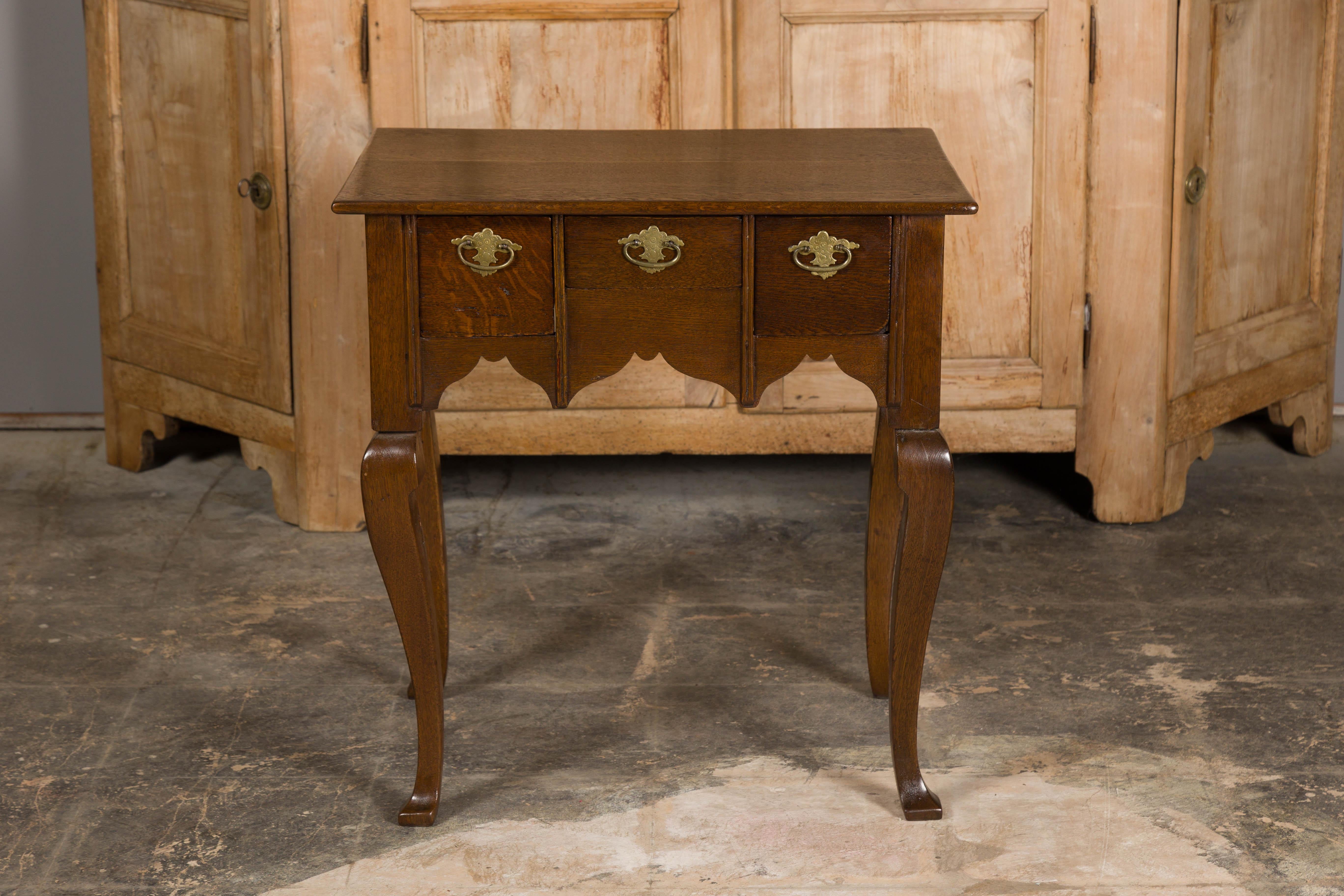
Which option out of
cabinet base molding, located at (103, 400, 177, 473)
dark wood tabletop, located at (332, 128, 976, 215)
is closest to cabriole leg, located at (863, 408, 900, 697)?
dark wood tabletop, located at (332, 128, 976, 215)

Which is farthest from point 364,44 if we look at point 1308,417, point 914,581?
point 1308,417

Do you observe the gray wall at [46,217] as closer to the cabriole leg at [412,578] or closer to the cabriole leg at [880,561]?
the cabriole leg at [412,578]

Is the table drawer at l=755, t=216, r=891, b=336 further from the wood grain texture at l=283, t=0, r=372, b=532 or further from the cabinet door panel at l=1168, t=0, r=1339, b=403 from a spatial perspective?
the cabinet door panel at l=1168, t=0, r=1339, b=403

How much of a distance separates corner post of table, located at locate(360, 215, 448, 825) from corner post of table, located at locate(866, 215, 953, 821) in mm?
625

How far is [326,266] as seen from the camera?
124 inches

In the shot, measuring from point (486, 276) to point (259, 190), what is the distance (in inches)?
54.8

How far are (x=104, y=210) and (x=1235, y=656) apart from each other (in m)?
2.62

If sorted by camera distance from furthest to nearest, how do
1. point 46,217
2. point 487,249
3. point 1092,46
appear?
point 46,217
point 1092,46
point 487,249

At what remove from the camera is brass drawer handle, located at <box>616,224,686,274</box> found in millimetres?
1960

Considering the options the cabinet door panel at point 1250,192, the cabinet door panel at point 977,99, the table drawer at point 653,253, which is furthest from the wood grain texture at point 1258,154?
the table drawer at point 653,253

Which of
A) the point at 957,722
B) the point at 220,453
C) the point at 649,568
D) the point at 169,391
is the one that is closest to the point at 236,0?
the point at 169,391

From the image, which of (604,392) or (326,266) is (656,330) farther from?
(326,266)

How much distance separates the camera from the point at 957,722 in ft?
7.93

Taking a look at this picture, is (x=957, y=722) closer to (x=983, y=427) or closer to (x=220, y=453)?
(x=983, y=427)
